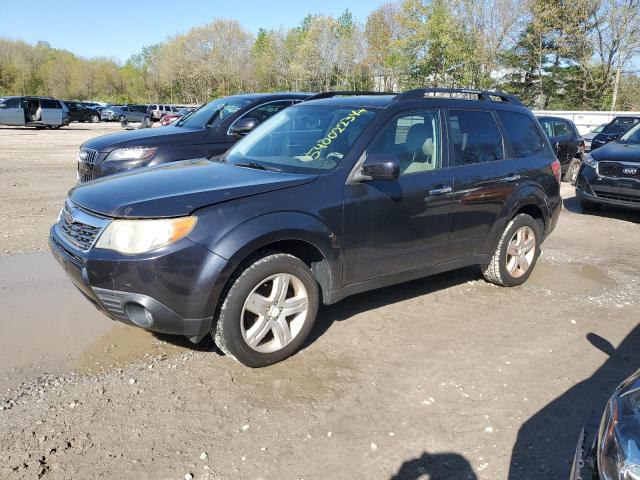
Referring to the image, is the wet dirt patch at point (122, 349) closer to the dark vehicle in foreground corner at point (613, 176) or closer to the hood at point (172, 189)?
the hood at point (172, 189)

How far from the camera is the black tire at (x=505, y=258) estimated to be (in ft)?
17.6

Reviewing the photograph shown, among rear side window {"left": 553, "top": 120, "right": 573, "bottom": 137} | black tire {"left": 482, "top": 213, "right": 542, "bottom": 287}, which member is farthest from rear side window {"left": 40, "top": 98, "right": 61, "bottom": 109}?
black tire {"left": 482, "top": 213, "right": 542, "bottom": 287}

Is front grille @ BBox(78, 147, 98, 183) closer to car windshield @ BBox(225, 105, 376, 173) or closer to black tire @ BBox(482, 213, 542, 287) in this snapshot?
car windshield @ BBox(225, 105, 376, 173)

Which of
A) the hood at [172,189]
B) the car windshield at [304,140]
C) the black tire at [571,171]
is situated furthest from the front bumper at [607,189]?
the hood at [172,189]

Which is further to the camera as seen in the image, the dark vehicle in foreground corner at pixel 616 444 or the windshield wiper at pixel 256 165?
the windshield wiper at pixel 256 165

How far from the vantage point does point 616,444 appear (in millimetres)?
1932

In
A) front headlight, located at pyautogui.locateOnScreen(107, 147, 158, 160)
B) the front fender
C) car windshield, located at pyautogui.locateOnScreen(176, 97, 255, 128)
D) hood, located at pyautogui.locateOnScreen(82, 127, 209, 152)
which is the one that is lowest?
the front fender

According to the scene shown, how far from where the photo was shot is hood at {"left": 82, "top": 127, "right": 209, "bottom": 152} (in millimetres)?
7464

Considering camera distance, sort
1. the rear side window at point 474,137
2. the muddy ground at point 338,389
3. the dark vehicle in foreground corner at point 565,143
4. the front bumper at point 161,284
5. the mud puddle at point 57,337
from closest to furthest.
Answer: the muddy ground at point 338,389
the front bumper at point 161,284
the mud puddle at point 57,337
the rear side window at point 474,137
the dark vehicle in foreground corner at point 565,143

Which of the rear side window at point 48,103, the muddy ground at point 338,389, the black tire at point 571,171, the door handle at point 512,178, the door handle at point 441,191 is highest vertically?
the rear side window at point 48,103

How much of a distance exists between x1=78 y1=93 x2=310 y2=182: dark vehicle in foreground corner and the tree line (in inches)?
1298

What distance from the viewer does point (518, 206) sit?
17.6 ft

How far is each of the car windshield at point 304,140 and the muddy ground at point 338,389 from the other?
1.36 metres

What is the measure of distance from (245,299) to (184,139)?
4.78m
